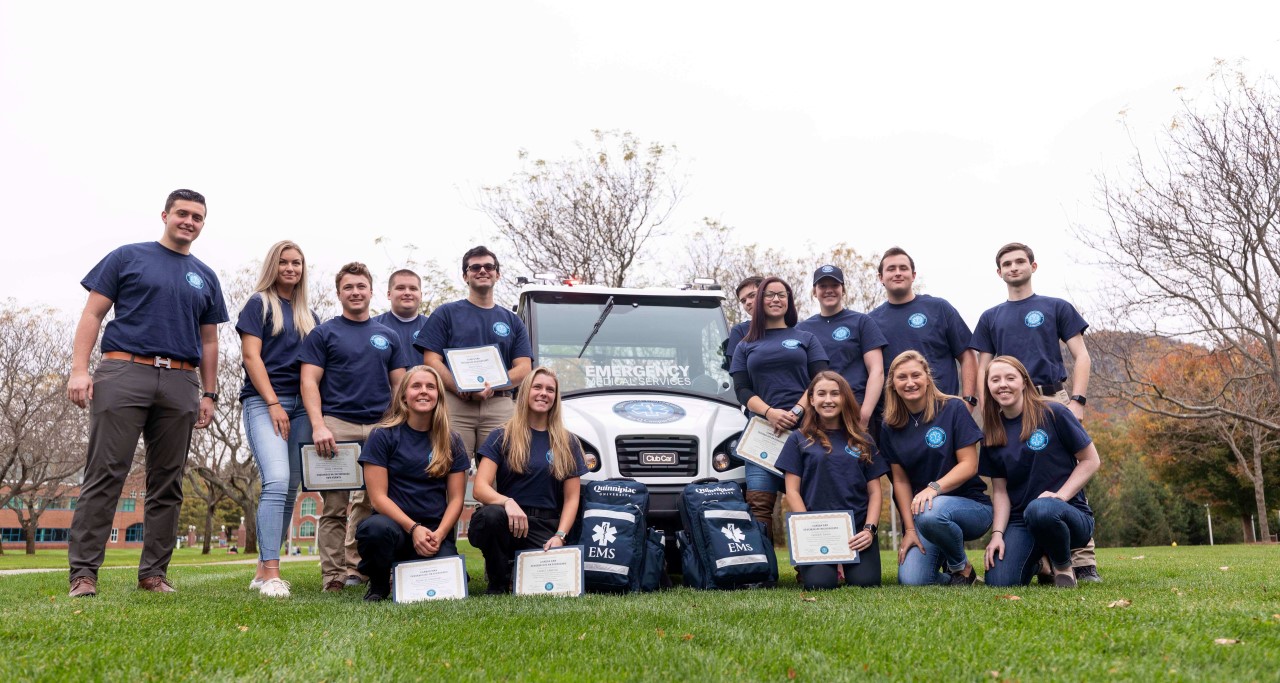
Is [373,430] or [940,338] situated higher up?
[940,338]

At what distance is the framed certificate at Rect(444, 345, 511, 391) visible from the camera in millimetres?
6723

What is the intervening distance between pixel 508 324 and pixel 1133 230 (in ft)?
56.8

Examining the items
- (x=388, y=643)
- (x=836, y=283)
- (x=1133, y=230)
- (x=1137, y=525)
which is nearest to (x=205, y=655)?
(x=388, y=643)

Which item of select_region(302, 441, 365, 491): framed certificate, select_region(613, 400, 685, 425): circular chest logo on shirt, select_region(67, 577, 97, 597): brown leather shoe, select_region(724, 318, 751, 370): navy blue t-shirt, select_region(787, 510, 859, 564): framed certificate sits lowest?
select_region(67, 577, 97, 597): brown leather shoe

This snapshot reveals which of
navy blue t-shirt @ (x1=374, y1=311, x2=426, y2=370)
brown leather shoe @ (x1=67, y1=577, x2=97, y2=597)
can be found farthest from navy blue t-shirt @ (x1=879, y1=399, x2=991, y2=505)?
brown leather shoe @ (x1=67, y1=577, x2=97, y2=597)

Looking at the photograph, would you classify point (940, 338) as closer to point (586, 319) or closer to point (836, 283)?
point (836, 283)

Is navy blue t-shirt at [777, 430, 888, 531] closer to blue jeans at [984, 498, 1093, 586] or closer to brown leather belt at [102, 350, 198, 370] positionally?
blue jeans at [984, 498, 1093, 586]

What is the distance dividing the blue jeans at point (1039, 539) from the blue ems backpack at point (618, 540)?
215 cm

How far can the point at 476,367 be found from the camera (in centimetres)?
676

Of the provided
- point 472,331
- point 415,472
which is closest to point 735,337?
point 472,331

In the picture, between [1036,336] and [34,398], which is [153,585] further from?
[34,398]

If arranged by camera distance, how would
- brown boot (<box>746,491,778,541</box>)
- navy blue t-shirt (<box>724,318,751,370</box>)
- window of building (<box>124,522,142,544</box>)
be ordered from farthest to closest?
window of building (<box>124,522,142,544</box>) < navy blue t-shirt (<box>724,318,751,370</box>) < brown boot (<box>746,491,778,541</box>)

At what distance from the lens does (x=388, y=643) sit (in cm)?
377

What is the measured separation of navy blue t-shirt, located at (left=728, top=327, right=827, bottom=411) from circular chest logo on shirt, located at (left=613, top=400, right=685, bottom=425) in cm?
63
